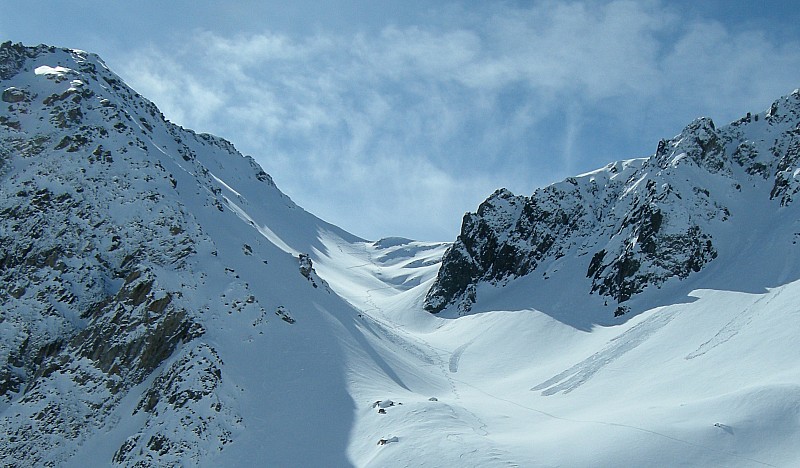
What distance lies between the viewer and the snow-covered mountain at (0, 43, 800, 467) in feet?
84.8

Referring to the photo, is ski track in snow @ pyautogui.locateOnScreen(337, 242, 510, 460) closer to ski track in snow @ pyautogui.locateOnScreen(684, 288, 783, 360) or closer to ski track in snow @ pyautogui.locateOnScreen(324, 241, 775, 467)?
ski track in snow @ pyautogui.locateOnScreen(324, 241, 775, 467)

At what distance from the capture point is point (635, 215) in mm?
53562

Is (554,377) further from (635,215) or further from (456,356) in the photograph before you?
(635,215)

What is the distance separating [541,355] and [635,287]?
10.5 m

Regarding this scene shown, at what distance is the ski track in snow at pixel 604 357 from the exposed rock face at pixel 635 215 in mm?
6960

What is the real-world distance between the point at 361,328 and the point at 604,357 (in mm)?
18065

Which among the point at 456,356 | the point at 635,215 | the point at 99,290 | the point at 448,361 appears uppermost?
the point at 635,215

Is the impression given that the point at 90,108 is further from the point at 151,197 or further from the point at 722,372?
the point at 722,372

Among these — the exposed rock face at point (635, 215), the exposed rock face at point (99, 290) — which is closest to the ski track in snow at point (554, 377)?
the exposed rock face at point (635, 215)

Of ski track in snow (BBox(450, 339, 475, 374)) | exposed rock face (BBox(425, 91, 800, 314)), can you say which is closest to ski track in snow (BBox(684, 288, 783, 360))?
exposed rock face (BBox(425, 91, 800, 314))

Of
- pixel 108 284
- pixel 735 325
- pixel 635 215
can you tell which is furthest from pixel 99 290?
pixel 635 215

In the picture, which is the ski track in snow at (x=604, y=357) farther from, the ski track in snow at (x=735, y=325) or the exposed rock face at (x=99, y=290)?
the exposed rock face at (x=99, y=290)

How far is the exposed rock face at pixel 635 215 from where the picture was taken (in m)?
49.6

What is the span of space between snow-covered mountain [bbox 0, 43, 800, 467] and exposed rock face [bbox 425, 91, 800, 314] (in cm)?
26
